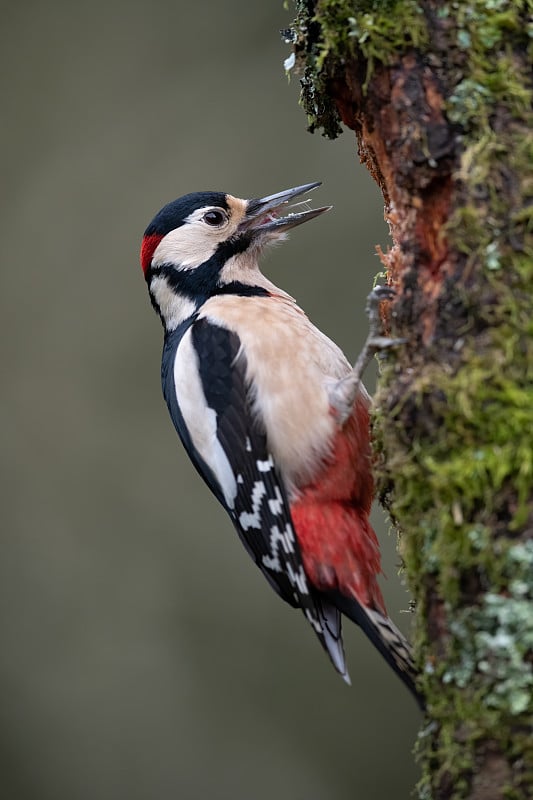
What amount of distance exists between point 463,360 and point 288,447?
0.73m

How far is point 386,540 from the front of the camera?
3990 millimetres

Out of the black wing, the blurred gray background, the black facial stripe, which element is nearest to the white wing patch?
the black wing

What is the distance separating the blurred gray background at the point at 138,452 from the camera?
438 centimetres

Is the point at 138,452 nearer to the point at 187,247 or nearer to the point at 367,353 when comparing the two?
the point at 187,247

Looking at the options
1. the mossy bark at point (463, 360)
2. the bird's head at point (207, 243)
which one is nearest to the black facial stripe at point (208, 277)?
the bird's head at point (207, 243)

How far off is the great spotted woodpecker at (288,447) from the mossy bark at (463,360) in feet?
1.42

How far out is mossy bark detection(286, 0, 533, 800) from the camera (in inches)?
58.2

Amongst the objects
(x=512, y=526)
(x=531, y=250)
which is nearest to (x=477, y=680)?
(x=512, y=526)

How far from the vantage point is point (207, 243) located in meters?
2.70

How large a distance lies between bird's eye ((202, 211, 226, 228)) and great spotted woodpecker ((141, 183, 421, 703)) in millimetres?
342

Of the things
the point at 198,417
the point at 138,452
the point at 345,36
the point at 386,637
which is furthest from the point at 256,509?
the point at 138,452

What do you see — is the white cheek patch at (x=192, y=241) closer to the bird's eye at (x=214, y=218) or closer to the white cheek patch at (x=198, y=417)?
the bird's eye at (x=214, y=218)

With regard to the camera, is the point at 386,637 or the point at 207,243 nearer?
the point at 386,637

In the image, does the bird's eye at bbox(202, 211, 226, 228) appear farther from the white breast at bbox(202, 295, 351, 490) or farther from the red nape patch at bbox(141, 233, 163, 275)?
the white breast at bbox(202, 295, 351, 490)
